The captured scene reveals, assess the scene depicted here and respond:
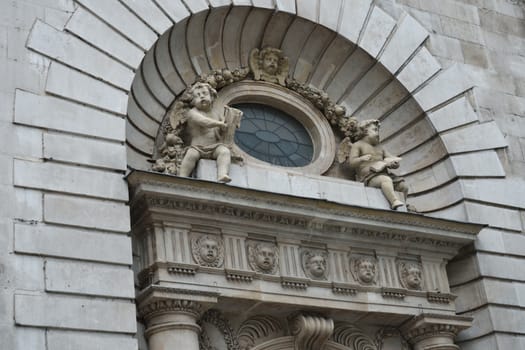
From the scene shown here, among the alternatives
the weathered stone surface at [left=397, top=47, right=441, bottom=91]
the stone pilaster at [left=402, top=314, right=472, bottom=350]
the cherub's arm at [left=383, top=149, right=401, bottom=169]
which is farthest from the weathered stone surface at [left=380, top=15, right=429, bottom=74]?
the stone pilaster at [left=402, top=314, right=472, bottom=350]

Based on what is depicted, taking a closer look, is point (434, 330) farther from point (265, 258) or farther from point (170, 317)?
point (170, 317)

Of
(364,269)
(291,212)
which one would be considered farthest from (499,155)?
(291,212)

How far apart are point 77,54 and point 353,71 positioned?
18.6 ft

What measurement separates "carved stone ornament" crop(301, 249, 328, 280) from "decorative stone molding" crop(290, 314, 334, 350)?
2.02ft

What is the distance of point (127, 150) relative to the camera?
15.8 m

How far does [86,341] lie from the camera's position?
42.2ft

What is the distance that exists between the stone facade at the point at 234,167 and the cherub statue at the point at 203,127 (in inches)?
8.8

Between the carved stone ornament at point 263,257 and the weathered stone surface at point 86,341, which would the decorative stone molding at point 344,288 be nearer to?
the carved stone ornament at point 263,257

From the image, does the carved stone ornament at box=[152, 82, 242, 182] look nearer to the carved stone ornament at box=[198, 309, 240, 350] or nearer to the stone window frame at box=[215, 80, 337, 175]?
the stone window frame at box=[215, 80, 337, 175]

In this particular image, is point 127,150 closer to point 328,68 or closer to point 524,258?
point 328,68

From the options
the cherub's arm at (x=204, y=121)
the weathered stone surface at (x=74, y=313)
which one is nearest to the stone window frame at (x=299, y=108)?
the cherub's arm at (x=204, y=121)

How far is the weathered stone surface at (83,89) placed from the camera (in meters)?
14.4

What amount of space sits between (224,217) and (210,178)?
2.36 feet

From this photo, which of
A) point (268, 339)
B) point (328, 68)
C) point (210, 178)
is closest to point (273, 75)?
point (328, 68)
